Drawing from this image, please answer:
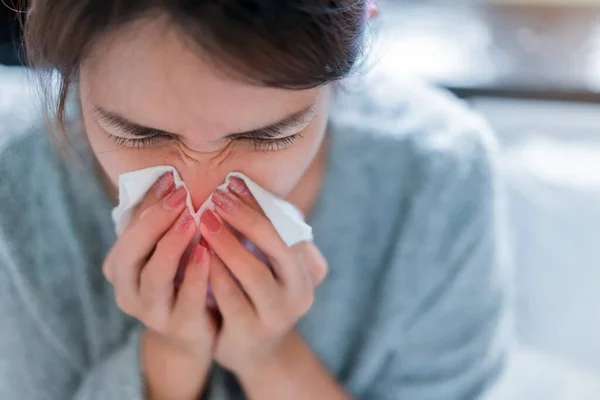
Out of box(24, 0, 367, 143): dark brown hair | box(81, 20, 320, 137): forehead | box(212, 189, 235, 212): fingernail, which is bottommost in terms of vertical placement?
box(212, 189, 235, 212): fingernail

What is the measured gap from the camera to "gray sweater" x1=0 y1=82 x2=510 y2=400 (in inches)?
26.2

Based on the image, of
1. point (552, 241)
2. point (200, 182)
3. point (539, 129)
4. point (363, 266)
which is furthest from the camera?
point (539, 129)

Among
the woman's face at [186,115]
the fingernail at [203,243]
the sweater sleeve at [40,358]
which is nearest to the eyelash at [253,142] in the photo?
the woman's face at [186,115]

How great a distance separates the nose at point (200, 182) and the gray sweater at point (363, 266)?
173mm

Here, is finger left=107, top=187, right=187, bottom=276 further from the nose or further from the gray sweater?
the gray sweater

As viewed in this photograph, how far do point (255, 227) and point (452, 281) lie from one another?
0.27 meters

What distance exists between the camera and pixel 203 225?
56cm

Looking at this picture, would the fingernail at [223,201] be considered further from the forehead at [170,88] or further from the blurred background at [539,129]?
the blurred background at [539,129]

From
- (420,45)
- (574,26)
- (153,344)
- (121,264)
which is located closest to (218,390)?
(153,344)

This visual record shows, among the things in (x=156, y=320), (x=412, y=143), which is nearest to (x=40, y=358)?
(x=156, y=320)

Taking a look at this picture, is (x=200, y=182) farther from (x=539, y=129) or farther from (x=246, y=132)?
(x=539, y=129)

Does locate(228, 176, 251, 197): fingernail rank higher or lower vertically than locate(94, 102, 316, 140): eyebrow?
lower

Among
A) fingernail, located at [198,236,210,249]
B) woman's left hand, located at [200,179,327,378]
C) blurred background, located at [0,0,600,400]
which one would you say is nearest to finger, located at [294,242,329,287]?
woman's left hand, located at [200,179,327,378]

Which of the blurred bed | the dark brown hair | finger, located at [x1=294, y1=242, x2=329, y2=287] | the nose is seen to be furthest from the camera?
the blurred bed
